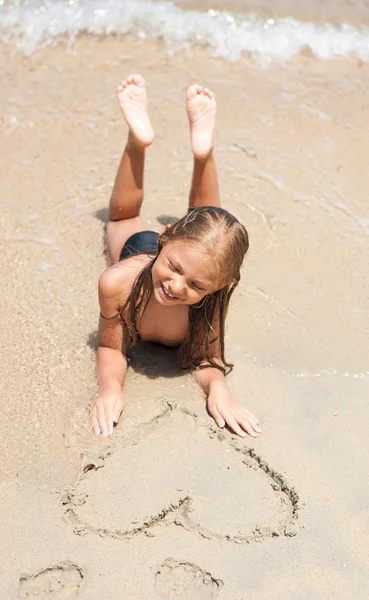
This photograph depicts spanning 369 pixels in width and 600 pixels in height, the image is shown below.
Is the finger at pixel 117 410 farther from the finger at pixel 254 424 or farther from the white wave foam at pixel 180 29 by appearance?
the white wave foam at pixel 180 29

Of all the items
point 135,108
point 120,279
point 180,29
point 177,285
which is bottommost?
point 180,29

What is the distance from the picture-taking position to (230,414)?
308 centimetres

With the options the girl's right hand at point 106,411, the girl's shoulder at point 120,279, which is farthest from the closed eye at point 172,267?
the girl's right hand at point 106,411

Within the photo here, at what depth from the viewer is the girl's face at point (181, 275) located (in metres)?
2.87

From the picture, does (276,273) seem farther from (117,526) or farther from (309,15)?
(309,15)

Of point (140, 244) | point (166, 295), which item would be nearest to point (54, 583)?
point (166, 295)

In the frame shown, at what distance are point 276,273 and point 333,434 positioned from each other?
1.12m

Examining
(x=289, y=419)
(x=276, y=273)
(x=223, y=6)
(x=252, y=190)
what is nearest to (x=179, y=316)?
(x=289, y=419)

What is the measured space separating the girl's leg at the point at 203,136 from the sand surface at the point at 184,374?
43 centimetres

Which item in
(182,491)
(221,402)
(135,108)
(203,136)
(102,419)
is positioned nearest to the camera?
(182,491)

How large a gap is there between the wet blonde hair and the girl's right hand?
339mm

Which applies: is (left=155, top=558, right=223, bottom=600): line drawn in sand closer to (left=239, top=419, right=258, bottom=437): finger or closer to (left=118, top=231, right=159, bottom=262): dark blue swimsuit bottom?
(left=239, top=419, right=258, bottom=437): finger

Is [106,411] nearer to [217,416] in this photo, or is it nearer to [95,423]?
[95,423]

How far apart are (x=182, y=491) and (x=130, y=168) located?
1776 mm
